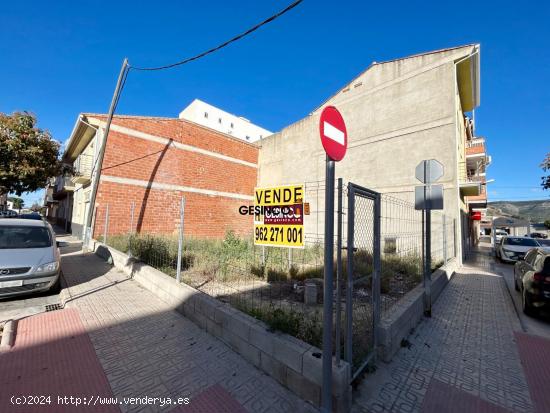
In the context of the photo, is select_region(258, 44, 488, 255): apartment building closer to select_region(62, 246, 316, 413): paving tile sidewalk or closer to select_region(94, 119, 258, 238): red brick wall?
select_region(94, 119, 258, 238): red brick wall

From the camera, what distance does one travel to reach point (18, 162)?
14.2 meters

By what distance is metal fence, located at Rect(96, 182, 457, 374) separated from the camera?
304 cm

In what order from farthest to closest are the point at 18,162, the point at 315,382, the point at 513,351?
the point at 18,162, the point at 513,351, the point at 315,382

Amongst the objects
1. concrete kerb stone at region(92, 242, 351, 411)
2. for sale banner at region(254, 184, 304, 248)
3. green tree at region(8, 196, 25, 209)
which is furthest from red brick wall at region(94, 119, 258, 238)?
green tree at region(8, 196, 25, 209)

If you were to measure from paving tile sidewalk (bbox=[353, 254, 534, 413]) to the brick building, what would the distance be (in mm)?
11695

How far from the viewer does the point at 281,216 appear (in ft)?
14.2

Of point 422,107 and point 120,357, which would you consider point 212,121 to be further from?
point 120,357

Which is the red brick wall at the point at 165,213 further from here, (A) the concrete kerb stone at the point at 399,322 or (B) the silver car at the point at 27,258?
(A) the concrete kerb stone at the point at 399,322

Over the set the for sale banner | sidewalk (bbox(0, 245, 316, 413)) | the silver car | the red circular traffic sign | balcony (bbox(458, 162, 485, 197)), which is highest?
balcony (bbox(458, 162, 485, 197))

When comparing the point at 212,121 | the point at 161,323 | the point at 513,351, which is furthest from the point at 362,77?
the point at 212,121

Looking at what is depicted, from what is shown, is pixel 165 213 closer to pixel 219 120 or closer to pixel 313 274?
pixel 313 274

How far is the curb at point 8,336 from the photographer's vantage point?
10.8 ft

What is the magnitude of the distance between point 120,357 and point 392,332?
3.52 meters

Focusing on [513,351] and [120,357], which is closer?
[120,357]
